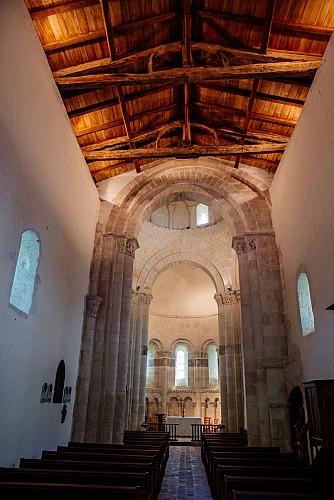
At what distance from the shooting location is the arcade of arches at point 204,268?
11203mm

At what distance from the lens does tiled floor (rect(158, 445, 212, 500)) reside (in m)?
7.89

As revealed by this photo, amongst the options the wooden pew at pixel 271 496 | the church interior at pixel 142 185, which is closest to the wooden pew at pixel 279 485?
the wooden pew at pixel 271 496

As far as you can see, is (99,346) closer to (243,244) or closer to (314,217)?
(243,244)

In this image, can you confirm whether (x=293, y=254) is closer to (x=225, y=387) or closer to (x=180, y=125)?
(x=180, y=125)

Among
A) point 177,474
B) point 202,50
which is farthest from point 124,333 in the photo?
point 202,50

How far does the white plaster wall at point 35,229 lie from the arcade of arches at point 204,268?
3.50 feet

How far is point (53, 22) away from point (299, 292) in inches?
360

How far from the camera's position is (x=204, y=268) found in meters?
21.3

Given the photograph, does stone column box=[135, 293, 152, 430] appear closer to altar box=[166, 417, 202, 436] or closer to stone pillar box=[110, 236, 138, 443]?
altar box=[166, 417, 202, 436]

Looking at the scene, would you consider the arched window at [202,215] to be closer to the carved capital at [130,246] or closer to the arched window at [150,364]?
the carved capital at [130,246]

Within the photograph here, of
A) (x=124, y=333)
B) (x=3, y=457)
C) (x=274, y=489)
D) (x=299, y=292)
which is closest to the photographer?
(x=274, y=489)

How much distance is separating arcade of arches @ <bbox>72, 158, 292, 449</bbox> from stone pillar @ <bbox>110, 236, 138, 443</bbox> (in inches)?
1.3

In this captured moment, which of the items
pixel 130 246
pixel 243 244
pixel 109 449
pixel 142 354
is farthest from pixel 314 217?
pixel 142 354

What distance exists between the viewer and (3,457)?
21.8 ft
